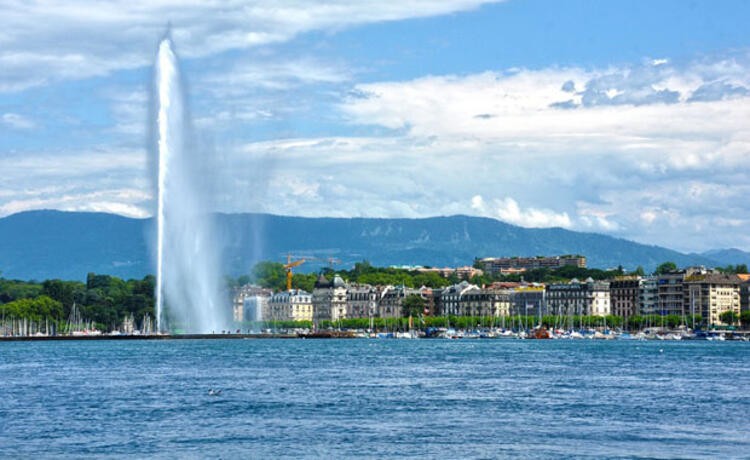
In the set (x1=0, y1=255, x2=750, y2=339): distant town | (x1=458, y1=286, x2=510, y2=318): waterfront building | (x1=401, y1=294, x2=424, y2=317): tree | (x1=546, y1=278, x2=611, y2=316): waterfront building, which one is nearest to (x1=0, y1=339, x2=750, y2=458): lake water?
(x1=0, y1=255, x2=750, y2=339): distant town

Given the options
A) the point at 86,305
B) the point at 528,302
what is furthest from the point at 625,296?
the point at 86,305

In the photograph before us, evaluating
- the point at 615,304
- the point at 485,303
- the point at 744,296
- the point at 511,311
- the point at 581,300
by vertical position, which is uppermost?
the point at 744,296

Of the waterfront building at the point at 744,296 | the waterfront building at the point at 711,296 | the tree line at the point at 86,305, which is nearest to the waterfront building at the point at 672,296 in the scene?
the waterfront building at the point at 711,296

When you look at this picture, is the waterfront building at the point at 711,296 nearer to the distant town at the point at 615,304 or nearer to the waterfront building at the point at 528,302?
the distant town at the point at 615,304

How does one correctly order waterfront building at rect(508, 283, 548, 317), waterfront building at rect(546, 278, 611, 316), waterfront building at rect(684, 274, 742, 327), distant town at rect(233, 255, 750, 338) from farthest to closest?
waterfront building at rect(508, 283, 548, 317) → waterfront building at rect(546, 278, 611, 316) → waterfront building at rect(684, 274, 742, 327) → distant town at rect(233, 255, 750, 338)

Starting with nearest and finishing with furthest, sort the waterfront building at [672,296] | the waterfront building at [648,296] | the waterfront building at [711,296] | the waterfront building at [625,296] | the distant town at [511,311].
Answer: the distant town at [511,311] < the waterfront building at [711,296] < the waterfront building at [672,296] < the waterfront building at [648,296] < the waterfront building at [625,296]

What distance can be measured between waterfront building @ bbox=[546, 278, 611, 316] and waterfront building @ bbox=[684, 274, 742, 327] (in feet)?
55.9

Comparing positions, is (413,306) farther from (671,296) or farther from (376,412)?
(376,412)

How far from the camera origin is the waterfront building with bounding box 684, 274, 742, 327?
165250 mm

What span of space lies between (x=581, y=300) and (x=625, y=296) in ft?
20.1

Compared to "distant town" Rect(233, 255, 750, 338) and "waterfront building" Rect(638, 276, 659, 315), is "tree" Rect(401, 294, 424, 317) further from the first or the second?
"waterfront building" Rect(638, 276, 659, 315)

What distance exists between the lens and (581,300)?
18475 cm

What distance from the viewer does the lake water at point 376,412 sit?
105 ft

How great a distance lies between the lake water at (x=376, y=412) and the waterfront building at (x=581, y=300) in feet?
380
